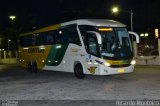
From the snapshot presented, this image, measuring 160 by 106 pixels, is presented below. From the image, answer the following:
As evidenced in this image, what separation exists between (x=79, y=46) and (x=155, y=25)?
53.5 meters

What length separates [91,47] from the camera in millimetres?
18047

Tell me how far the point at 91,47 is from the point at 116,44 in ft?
4.39

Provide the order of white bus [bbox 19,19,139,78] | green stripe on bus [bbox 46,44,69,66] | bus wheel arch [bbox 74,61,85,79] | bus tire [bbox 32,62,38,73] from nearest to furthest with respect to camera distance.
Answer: white bus [bbox 19,19,139,78] → bus wheel arch [bbox 74,61,85,79] → green stripe on bus [bbox 46,44,69,66] → bus tire [bbox 32,62,38,73]

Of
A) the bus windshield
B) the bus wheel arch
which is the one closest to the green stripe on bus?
the bus wheel arch

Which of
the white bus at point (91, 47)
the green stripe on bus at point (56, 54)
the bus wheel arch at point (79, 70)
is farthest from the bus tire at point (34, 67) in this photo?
the bus wheel arch at point (79, 70)

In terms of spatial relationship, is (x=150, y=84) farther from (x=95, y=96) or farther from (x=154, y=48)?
(x=154, y=48)

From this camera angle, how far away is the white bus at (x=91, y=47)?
57.5ft

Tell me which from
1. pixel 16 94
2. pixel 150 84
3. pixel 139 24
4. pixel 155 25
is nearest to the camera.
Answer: pixel 16 94

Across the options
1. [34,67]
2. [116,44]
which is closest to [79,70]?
[116,44]

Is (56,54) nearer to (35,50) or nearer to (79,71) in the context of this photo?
(79,71)

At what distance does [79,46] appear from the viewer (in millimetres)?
19016

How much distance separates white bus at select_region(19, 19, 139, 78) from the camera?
1753 cm

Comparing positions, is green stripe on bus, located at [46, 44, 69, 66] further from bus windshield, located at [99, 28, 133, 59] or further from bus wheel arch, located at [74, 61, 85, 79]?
bus windshield, located at [99, 28, 133, 59]

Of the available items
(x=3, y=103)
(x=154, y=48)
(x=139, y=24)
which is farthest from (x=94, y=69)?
(x=139, y=24)
